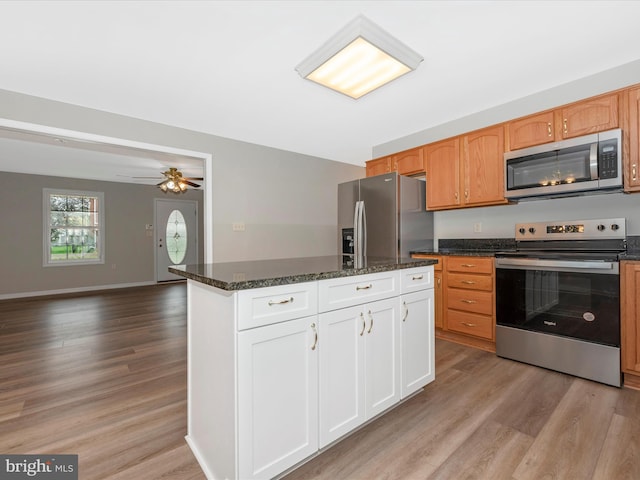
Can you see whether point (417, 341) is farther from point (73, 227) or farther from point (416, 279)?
point (73, 227)

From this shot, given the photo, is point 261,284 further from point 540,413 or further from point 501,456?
point 540,413

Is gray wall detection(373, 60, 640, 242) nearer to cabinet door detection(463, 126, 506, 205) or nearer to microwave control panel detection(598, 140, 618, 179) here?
cabinet door detection(463, 126, 506, 205)

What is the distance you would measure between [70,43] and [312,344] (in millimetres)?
2486

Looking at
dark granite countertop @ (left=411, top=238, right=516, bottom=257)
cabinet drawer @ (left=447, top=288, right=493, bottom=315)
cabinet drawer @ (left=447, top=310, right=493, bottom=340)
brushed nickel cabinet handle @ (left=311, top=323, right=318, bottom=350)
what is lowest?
cabinet drawer @ (left=447, top=310, right=493, bottom=340)

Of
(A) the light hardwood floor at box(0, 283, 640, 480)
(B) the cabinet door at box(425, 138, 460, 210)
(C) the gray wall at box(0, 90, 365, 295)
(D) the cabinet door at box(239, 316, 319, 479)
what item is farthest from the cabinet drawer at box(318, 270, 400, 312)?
(C) the gray wall at box(0, 90, 365, 295)

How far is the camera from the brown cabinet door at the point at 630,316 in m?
2.13

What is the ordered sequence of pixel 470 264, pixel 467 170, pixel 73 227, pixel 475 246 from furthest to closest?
pixel 73 227 < pixel 475 246 < pixel 467 170 < pixel 470 264

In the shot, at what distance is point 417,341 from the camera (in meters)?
2.01

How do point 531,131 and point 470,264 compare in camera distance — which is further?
point 470,264

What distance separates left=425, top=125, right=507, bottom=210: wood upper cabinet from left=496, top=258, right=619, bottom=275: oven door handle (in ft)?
2.27

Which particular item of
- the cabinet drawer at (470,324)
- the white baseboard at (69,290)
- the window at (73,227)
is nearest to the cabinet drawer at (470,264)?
the cabinet drawer at (470,324)

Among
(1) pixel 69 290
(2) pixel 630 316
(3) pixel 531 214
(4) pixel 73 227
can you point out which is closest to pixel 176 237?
(4) pixel 73 227

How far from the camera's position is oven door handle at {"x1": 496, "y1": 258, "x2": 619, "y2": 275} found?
2.21 metres

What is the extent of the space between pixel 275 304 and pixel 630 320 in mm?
2528
